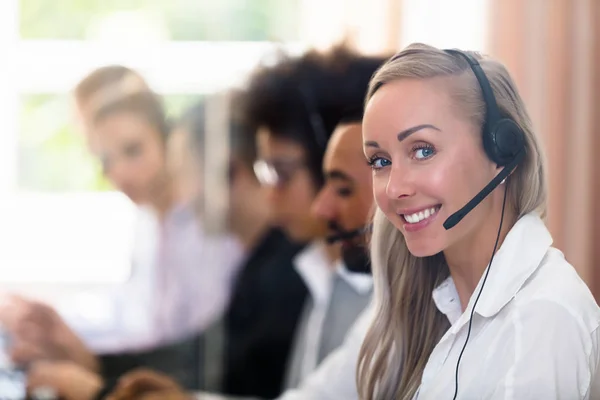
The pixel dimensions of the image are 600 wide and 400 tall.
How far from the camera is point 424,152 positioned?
0.70 m

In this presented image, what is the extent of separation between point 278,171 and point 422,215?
2.05 feet

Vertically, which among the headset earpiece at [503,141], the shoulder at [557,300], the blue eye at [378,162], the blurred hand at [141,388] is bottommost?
the blurred hand at [141,388]

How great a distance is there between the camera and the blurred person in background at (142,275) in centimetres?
146

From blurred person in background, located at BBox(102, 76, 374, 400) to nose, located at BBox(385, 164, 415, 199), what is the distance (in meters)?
0.16

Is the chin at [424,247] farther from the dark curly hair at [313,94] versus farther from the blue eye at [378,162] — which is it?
the dark curly hair at [313,94]

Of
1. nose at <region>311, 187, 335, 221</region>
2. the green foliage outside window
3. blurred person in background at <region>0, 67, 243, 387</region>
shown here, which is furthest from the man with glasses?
the green foliage outside window

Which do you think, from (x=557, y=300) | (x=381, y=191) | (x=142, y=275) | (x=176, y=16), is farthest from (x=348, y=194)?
(x=176, y=16)

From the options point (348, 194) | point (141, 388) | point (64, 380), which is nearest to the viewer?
→ point (348, 194)

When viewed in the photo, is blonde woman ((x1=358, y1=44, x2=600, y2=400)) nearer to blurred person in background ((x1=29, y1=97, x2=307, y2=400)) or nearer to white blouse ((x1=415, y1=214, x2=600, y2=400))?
white blouse ((x1=415, y1=214, x2=600, y2=400))

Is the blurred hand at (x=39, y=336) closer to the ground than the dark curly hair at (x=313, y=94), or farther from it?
closer to the ground

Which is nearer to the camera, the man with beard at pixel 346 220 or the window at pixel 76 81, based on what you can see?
the man with beard at pixel 346 220

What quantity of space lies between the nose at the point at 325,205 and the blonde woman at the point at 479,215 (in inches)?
12.4

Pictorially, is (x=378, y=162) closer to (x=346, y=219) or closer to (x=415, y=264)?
(x=415, y=264)

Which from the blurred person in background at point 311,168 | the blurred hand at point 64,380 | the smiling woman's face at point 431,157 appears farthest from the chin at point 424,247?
the blurred hand at point 64,380
